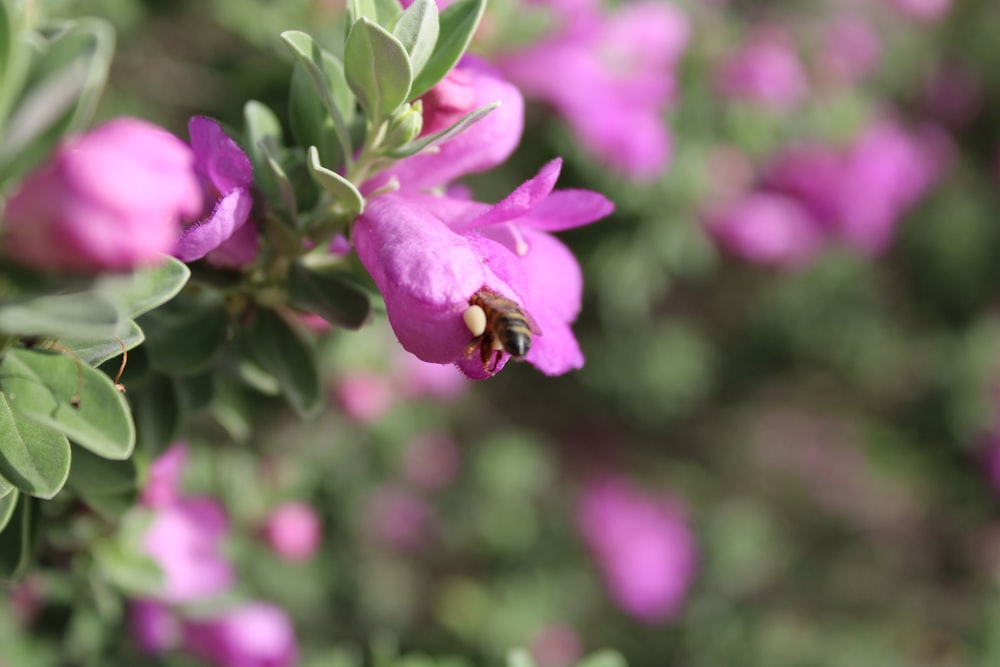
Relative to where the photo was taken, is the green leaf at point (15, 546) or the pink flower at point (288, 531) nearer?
the green leaf at point (15, 546)

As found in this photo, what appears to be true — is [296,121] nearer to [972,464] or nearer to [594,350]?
[594,350]

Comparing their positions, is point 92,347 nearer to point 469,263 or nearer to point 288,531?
point 469,263

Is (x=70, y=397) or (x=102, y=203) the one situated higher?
(x=102, y=203)

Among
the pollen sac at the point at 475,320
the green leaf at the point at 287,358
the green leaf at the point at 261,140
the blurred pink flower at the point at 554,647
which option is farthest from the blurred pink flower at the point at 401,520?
the pollen sac at the point at 475,320

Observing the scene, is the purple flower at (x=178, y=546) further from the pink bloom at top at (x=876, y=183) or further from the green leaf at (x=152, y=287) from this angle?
the pink bloom at top at (x=876, y=183)

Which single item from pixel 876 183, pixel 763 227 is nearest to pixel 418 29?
pixel 763 227

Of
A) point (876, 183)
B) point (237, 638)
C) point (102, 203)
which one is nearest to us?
point (102, 203)

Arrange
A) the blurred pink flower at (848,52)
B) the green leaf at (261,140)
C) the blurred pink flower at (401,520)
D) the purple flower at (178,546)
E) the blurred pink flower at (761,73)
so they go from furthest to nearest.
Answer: the blurred pink flower at (401,520)
the blurred pink flower at (848,52)
the blurred pink flower at (761,73)
the purple flower at (178,546)
the green leaf at (261,140)
